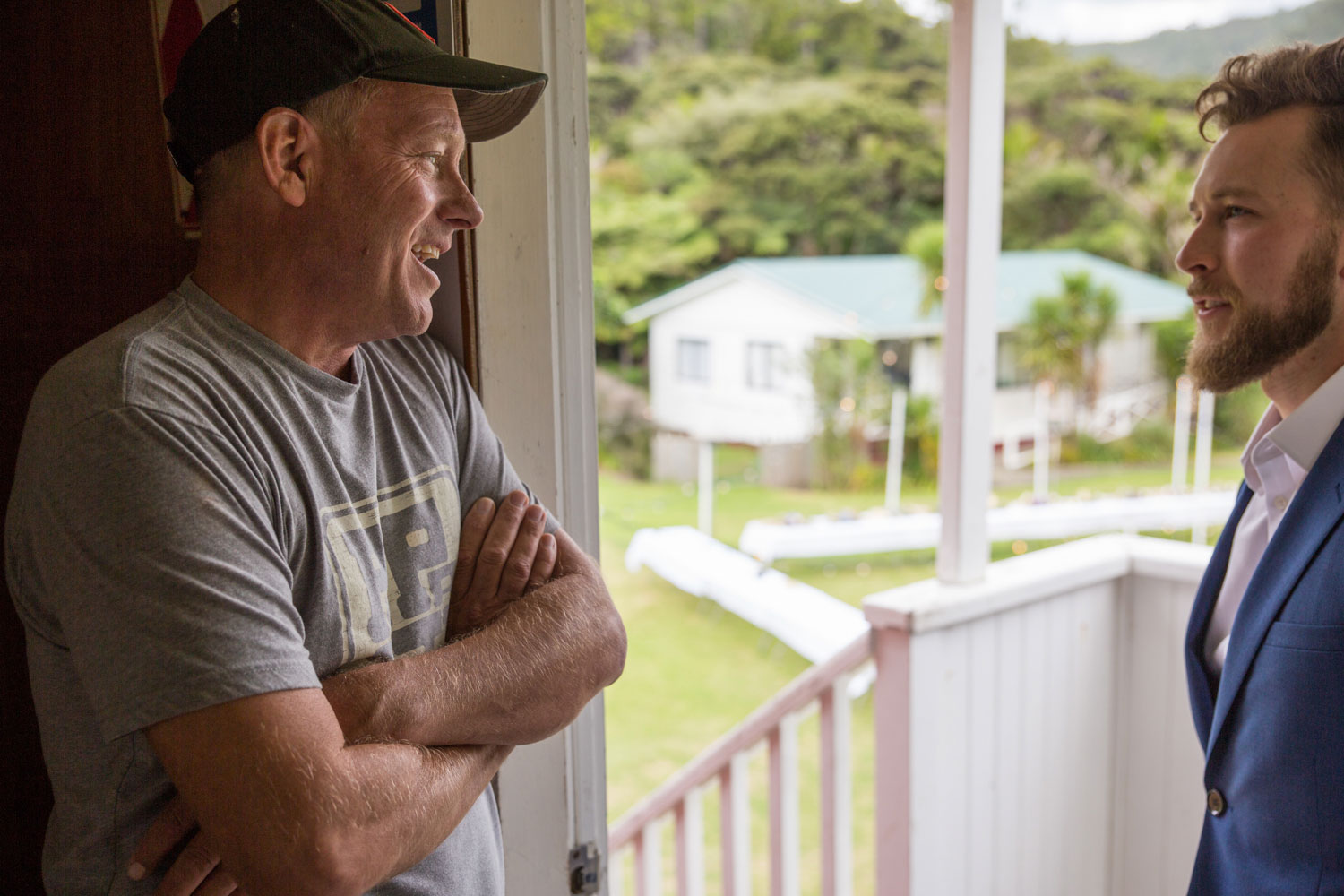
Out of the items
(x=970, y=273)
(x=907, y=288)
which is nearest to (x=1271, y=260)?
(x=970, y=273)

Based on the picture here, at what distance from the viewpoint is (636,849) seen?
103 inches

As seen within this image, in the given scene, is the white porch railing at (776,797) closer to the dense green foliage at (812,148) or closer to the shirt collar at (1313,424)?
the shirt collar at (1313,424)

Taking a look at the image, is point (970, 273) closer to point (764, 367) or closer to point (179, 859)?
point (179, 859)

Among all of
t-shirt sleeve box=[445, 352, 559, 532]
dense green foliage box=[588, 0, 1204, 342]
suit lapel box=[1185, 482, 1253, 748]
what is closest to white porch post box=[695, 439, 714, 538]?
dense green foliage box=[588, 0, 1204, 342]

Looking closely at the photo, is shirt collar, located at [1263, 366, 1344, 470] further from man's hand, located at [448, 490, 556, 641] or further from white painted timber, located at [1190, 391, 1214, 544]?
white painted timber, located at [1190, 391, 1214, 544]

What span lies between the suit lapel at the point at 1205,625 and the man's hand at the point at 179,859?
1274mm

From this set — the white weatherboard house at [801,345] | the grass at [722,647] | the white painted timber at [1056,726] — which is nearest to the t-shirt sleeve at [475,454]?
the white painted timber at [1056,726]

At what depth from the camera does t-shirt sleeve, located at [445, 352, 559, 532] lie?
1108 millimetres

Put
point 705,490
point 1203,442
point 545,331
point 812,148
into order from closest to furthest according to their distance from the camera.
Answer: point 545,331, point 705,490, point 1203,442, point 812,148

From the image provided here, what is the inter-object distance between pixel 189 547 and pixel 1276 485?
4.63ft

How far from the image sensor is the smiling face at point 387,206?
0.90 m

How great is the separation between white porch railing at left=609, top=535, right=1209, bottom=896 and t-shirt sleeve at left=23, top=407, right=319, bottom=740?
1626mm

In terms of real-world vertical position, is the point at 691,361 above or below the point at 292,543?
below

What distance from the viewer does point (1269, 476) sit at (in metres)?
1.39
